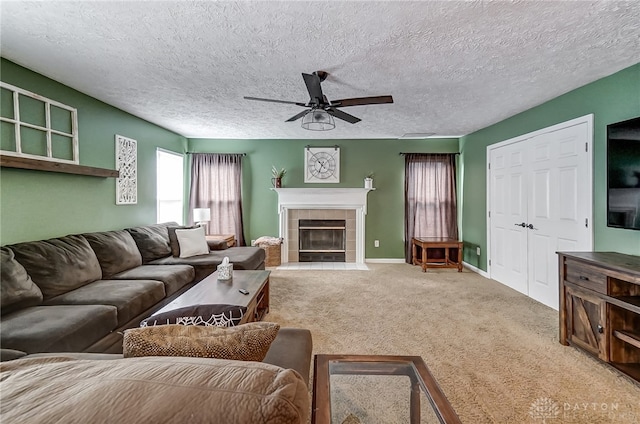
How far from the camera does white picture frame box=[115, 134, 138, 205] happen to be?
3.92 meters

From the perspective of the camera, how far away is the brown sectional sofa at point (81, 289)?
1844mm

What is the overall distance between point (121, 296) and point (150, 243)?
4.97 feet

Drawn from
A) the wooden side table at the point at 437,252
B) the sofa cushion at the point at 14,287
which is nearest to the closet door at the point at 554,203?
the wooden side table at the point at 437,252

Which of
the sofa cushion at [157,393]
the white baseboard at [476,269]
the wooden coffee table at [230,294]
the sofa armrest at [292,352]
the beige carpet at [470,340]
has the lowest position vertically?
the beige carpet at [470,340]

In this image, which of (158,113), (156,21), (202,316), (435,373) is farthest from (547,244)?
(158,113)

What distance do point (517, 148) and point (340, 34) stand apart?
328 cm

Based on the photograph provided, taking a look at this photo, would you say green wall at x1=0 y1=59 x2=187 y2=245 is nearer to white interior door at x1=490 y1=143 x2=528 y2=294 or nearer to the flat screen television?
the flat screen television

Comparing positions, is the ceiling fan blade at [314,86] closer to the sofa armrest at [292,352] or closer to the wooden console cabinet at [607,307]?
the sofa armrest at [292,352]

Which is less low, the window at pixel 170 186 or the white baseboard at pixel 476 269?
the window at pixel 170 186

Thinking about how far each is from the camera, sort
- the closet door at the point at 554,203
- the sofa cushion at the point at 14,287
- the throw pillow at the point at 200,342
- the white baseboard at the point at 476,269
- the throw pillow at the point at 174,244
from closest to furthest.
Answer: the throw pillow at the point at 200,342
the sofa cushion at the point at 14,287
the closet door at the point at 554,203
the throw pillow at the point at 174,244
the white baseboard at the point at 476,269

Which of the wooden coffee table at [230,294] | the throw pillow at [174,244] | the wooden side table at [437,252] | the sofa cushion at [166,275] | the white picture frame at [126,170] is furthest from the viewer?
the wooden side table at [437,252]

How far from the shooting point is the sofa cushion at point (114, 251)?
3.05m

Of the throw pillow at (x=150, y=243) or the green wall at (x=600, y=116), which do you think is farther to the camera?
the throw pillow at (x=150, y=243)

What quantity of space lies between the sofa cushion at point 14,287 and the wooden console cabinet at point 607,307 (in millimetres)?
4223
